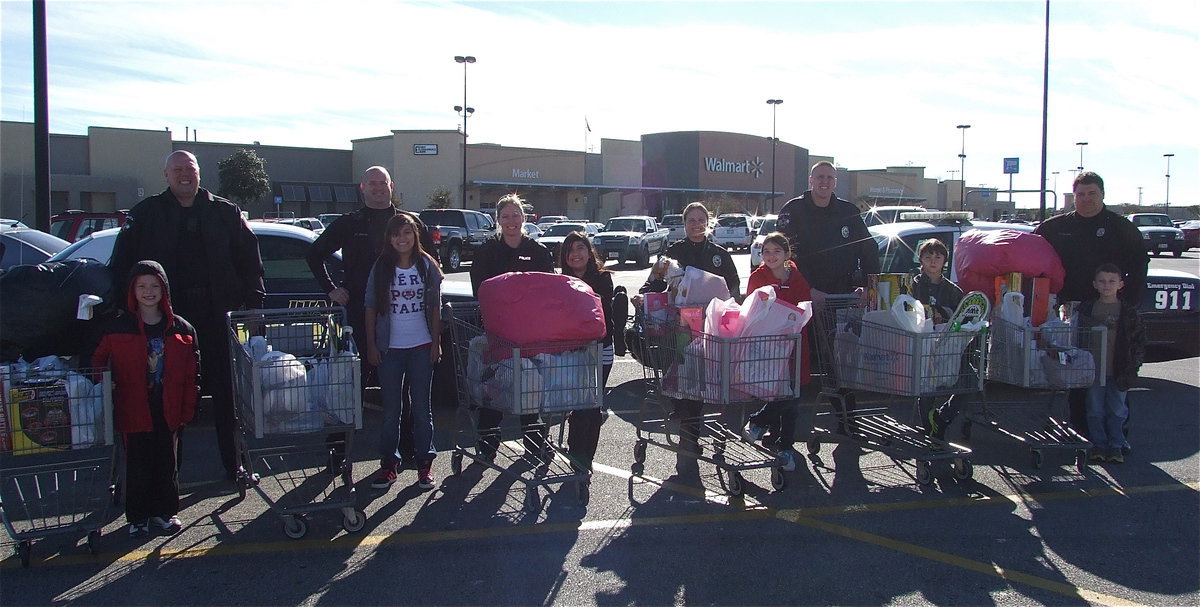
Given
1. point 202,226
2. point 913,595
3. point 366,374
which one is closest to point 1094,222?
point 913,595

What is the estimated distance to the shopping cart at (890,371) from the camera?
17.0ft

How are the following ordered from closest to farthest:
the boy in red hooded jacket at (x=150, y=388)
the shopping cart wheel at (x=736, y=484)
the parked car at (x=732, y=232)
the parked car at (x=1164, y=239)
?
1. the boy in red hooded jacket at (x=150, y=388)
2. the shopping cart wheel at (x=736, y=484)
3. the parked car at (x=1164, y=239)
4. the parked car at (x=732, y=232)

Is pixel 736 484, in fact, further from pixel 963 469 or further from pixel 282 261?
pixel 282 261

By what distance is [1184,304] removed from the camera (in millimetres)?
8195

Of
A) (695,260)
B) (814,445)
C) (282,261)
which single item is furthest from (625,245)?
(814,445)

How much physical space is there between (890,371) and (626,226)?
2499 centimetres

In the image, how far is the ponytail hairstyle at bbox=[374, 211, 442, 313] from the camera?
5.12m

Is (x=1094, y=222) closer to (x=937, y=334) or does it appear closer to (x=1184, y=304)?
(x=937, y=334)

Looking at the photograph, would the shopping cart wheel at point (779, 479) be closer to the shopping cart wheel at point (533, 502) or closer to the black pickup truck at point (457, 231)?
the shopping cart wheel at point (533, 502)

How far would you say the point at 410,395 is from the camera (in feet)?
17.6

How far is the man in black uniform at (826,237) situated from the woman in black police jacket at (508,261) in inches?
73.0

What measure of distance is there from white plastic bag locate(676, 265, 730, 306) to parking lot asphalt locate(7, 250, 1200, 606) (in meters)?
1.18

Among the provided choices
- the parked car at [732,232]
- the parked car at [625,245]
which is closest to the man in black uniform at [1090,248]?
the parked car at [625,245]

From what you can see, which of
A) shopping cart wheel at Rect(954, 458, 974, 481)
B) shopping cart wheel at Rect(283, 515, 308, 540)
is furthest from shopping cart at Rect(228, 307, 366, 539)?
shopping cart wheel at Rect(954, 458, 974, 481)
